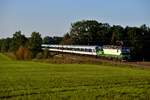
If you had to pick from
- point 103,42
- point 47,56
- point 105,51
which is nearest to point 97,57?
point 105,51

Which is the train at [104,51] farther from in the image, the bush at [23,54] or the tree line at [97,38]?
the bush at [23,54]

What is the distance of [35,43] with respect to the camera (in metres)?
128

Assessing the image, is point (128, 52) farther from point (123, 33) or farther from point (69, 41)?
point (69, 41)

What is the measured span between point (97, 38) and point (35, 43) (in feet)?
93.5

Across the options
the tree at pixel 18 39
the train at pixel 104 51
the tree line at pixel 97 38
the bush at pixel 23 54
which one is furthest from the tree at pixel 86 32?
the train at pixel 104 51

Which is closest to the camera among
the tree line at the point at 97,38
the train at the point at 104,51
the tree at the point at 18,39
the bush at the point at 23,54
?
the train at the point at 104,51

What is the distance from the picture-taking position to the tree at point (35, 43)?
12458 cm

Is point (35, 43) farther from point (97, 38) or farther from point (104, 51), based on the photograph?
point (104, 51)

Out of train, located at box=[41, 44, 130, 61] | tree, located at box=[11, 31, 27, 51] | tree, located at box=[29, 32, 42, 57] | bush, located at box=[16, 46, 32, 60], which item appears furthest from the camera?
tree, located at box=[11, 31, 27, 51]

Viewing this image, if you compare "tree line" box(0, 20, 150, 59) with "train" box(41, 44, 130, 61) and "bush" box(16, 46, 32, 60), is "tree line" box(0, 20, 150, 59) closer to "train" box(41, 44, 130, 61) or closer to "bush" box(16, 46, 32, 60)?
"bush" box(16, 46, 32, 60)

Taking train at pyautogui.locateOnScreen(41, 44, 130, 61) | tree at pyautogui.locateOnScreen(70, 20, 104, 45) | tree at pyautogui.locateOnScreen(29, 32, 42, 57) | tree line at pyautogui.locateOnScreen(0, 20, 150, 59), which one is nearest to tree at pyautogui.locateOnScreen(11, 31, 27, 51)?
tree line at pyautogui.locateOnScreen(0, 20, 150, 59)

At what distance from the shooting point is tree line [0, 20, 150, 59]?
8604 centimetres

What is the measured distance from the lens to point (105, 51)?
81062mm

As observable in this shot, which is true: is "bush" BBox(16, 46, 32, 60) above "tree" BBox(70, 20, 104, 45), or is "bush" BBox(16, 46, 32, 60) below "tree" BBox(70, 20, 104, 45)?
below
